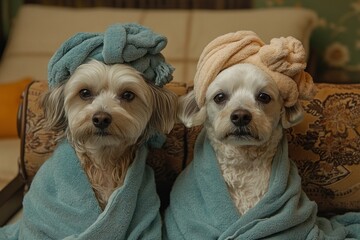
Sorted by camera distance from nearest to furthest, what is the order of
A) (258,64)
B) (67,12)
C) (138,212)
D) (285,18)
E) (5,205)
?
1. (258,64)
2. (138,212)
3. (5,205)
4. (285,18)
5. (67,12)

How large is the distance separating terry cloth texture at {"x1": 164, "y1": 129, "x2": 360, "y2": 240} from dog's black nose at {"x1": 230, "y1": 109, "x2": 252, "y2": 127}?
0.58ft

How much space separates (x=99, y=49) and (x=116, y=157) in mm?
307

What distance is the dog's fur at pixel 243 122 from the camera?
1209mm

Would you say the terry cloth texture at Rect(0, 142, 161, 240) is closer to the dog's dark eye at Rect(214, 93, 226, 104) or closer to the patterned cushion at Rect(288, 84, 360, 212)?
the dog's dark eye at Rect(214, 93, 226, 104)

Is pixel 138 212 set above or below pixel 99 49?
below

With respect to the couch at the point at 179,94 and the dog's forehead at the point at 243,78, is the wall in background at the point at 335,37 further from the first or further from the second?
the dog's forehead at the point at 243,78

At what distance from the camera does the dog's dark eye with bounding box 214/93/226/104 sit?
4.13ft

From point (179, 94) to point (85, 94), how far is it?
1.09ft

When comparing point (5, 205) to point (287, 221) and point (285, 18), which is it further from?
point (285, 18)

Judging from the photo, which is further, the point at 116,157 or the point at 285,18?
the point at 285,18

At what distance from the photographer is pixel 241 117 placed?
3.89ft

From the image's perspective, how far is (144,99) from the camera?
130 centimetres

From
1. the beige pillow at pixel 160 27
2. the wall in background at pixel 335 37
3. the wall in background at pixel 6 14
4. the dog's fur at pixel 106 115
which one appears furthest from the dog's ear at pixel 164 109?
the wall in background at pixel 6 14

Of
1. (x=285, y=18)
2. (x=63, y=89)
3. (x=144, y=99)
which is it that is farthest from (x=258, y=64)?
(x=285, y=18)
